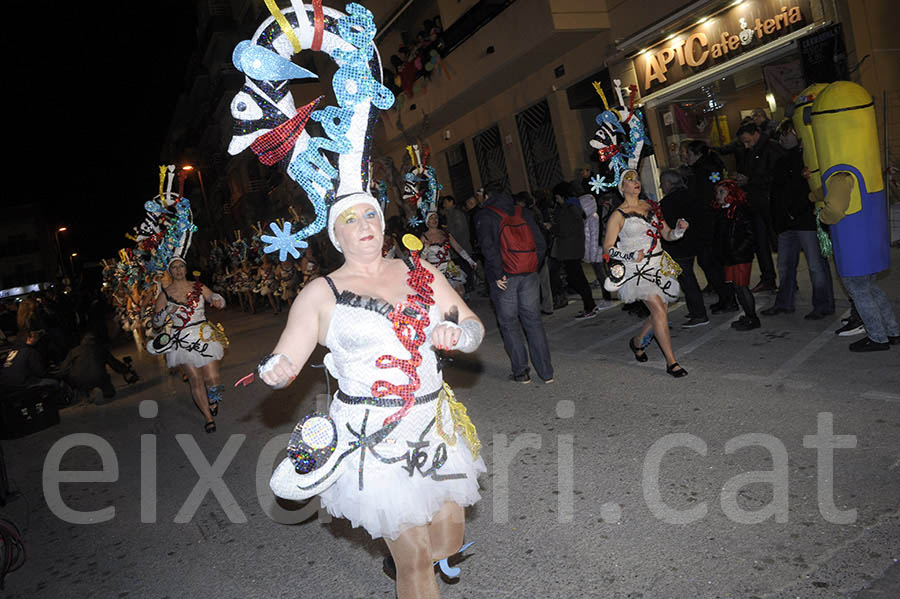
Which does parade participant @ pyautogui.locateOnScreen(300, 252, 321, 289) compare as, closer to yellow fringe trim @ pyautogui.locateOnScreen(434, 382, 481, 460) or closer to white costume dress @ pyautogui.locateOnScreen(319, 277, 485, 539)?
yellow fringe trim @ pyautogui.locateOnScreen(434, 382, 481, 460)

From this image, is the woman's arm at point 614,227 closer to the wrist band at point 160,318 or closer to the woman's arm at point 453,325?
the woman's arm at point 453,325

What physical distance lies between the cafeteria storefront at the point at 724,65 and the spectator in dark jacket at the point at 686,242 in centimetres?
539

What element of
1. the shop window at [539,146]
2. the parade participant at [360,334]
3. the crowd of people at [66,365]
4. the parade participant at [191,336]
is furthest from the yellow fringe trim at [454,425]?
the shop window at [539,146]

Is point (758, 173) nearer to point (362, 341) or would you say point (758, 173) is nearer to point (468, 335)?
point (468, 335)

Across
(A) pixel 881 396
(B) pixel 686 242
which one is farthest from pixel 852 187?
(B) pixel 686 242

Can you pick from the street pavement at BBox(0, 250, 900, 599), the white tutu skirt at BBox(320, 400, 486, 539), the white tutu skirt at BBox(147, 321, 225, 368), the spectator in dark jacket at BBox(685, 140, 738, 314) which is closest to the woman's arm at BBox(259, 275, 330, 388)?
the white tutu skirt at BBox(320, 400, 486, 539)

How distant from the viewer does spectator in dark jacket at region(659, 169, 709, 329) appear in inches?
323

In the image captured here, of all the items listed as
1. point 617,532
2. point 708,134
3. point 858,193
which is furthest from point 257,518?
point 708,134

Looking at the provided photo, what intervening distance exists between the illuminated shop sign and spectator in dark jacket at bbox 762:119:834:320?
236 inches

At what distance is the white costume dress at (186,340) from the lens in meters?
7.51

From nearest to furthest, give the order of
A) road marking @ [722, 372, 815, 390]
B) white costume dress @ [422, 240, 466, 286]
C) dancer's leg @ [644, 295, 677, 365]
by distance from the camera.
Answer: road marking @ [722, 372, 815, 390] → dancer's leg @ [644, 295, 677, 365] → white costume dress @ [422, 240, 466, 286]

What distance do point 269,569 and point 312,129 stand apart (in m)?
3.04

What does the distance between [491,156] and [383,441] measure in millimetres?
19625

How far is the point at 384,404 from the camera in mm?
2896
